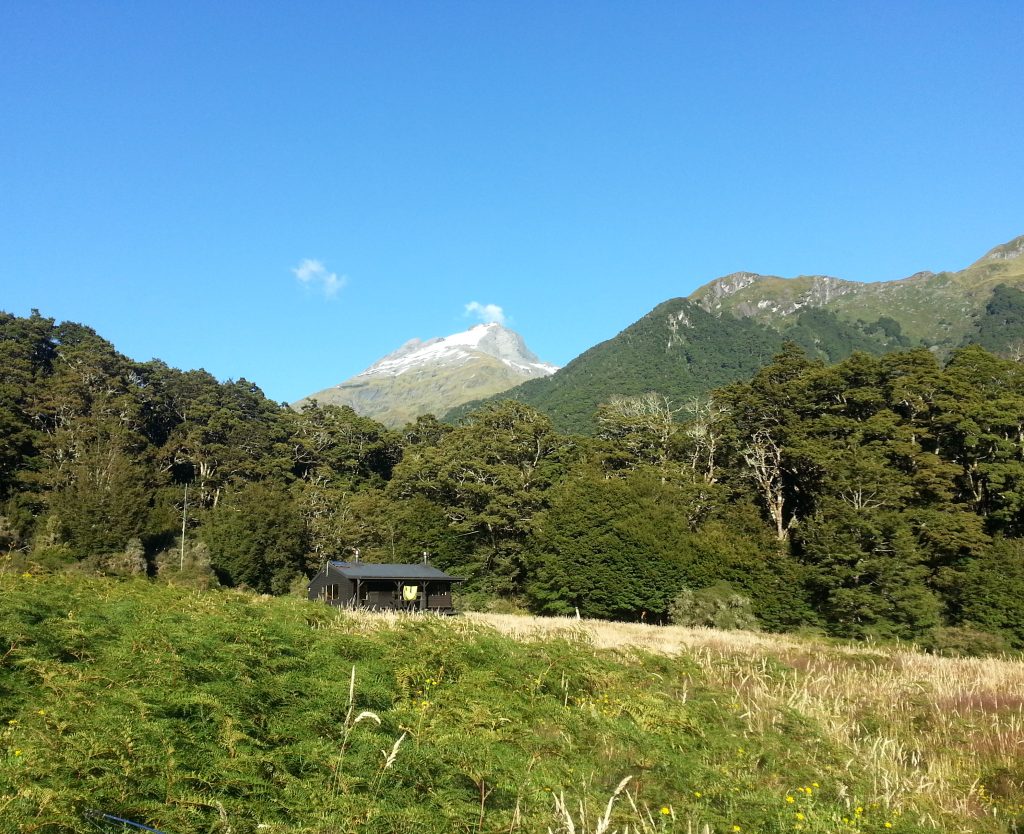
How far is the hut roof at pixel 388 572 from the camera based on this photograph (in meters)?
42.4

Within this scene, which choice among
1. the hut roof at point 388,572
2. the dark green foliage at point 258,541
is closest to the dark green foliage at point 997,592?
the hut roof at point 388,572

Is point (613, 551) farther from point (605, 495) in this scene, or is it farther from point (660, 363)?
point (660, 363)

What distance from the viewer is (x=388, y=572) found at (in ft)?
144

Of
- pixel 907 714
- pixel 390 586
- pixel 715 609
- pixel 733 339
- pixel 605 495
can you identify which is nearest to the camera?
pixel 907 714

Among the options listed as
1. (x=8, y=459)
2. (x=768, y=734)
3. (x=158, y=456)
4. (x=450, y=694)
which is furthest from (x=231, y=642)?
(x=158, y=456)

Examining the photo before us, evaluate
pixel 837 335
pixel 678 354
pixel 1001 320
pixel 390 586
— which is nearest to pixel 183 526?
pixel 390 586

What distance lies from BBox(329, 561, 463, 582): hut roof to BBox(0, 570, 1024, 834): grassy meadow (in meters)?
31.1

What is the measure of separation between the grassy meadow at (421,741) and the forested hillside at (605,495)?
1088 inches

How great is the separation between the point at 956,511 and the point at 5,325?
85.3 m

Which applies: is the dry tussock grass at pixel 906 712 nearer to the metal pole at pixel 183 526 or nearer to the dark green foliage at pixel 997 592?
the dark green foliage at pixel 997 592

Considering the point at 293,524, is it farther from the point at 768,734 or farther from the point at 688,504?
the point at 768,734

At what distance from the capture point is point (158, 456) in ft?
224

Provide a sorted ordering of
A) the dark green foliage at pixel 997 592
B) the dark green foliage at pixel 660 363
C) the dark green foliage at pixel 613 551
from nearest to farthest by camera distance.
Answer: the dark green foliage at pixel 997 592 → the dark green foliage at pixel 613 551 → the dark green foliage at pixel 660 363

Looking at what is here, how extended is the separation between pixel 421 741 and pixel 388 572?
3853cm
